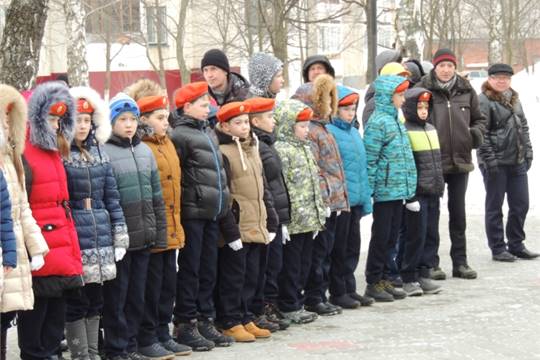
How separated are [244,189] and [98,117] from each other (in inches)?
65.2

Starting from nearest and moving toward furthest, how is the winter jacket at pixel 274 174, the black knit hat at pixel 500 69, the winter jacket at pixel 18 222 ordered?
the winter jacket at pixel 18 222
the winter jacket at pixel 274 174
the black knit hat at pixel 500 69

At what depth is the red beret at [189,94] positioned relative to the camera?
8836mm

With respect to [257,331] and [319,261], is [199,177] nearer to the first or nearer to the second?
[257,331]

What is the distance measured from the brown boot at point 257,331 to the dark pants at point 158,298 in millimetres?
866

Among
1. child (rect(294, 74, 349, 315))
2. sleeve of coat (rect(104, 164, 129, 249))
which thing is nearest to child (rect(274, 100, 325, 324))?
child (rect(294, 74, 349, 315))

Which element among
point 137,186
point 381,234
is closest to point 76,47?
point 381,234

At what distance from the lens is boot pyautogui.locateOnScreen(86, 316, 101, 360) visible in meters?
8.11

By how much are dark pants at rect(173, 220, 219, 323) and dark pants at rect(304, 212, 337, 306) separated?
1412mm

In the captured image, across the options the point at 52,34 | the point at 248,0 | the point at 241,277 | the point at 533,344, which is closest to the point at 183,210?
the point at 241,277

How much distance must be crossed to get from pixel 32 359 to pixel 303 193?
2967 mm

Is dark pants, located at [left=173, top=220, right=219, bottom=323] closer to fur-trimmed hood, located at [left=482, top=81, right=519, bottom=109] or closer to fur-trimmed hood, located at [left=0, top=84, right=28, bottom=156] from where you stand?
fur-trimmed hood, located at [left=0, top=84, right=28, bottom=156]

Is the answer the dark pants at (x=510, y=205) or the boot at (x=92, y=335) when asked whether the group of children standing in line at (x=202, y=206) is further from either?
the dark pants at (x=510, y=205)

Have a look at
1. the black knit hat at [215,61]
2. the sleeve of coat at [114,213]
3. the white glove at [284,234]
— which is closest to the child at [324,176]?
the white glove at [284,234]

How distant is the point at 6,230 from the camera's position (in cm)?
683
